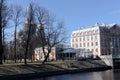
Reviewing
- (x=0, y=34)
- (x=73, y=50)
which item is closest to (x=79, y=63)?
(x=0, y=34)

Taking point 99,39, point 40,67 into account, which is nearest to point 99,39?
point 99,39

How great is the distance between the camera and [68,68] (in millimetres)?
70562

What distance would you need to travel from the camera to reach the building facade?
119 metres

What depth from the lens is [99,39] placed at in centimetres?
12094

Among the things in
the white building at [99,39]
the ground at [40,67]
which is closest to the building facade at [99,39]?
the white building at [99,39]

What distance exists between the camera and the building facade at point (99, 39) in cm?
11875

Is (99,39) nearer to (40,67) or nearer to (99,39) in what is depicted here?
(99,39)

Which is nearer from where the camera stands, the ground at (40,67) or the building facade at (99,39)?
the ground at (40,67)

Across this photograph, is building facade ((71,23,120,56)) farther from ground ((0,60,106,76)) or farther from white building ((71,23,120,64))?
ground ((0,60,106,76))

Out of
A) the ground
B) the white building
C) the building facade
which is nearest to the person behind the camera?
the ground

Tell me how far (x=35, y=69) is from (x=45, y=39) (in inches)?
597

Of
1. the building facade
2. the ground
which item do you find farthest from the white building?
the ground

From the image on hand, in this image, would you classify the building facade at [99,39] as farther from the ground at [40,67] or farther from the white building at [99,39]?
the ground at [40,67]

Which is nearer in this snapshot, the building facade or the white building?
the white building
